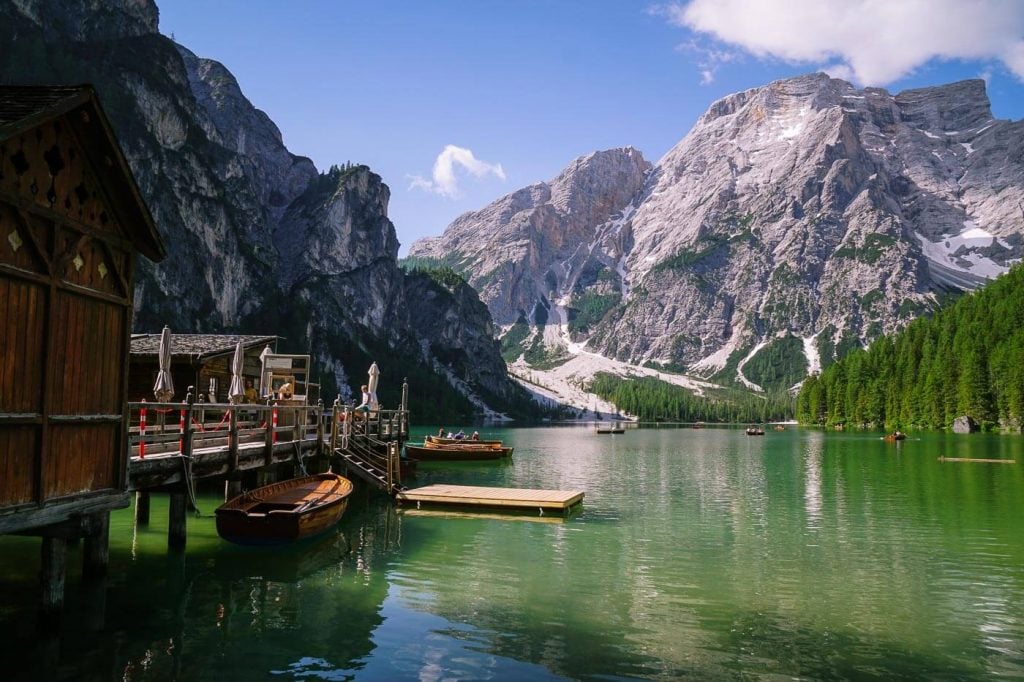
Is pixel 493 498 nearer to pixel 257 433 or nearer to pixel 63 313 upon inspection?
pixel 257 433

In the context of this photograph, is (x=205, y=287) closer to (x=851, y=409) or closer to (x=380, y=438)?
(x=380, y=438)

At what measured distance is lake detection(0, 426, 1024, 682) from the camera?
44.7 feet

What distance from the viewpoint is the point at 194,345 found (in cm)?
3897

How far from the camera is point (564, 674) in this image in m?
13.1

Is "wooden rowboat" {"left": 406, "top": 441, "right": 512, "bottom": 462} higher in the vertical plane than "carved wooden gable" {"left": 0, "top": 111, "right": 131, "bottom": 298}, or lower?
lower

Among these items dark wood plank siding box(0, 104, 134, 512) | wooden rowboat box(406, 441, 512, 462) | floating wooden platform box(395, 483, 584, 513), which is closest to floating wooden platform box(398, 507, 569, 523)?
floating wooden platform box(395, 483, 584, 513)

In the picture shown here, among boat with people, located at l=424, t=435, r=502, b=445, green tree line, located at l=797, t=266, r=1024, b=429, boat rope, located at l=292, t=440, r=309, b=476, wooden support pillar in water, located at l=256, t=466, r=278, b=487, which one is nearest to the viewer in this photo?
wooden support pillar in water, located at l=256, t=466, r=278, b=487

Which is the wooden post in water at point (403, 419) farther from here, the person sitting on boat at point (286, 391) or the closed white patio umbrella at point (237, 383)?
the closed white patio umbrella at point (237, 383)

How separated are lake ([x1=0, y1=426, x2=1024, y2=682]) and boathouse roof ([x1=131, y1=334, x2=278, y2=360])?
7931mm

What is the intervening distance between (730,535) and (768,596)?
974 cm

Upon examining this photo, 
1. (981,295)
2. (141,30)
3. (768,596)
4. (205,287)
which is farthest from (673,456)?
(141,30)

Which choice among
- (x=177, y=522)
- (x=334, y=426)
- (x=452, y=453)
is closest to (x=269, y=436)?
(x=177, y=522)

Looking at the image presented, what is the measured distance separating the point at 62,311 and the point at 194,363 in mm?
24054

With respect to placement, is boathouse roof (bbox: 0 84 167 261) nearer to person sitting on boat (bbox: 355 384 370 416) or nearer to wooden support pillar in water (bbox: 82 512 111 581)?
wooden support pillar in water (bbox: 82 512 111 581)
